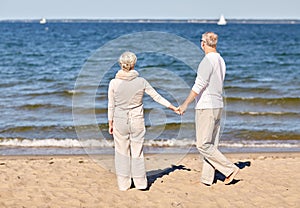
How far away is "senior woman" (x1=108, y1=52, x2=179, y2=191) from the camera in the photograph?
6281 mm

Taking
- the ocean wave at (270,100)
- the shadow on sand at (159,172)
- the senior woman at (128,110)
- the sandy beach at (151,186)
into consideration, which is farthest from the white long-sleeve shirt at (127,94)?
the ocean wave at (270,100)

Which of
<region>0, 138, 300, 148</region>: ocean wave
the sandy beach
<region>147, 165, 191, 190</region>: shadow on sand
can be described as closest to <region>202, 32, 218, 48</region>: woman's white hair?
the sandy beach

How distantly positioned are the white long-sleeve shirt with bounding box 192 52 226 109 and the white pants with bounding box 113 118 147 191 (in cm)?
81

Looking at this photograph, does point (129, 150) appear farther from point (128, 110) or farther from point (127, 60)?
point (127, 60)

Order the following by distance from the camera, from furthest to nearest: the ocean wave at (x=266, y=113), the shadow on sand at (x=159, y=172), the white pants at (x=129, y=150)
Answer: the ocean wave at (x=266, y=113)
the shadow on sand at (x=159, y=172)
the white pants at (x=129, y=150)

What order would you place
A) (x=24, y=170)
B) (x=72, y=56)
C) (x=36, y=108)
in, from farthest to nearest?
(x=72, y=56) → (x=36, y=108) → (x=24, y=170)

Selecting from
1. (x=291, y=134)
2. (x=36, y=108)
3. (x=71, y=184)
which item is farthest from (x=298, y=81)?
(x=71, y=184)

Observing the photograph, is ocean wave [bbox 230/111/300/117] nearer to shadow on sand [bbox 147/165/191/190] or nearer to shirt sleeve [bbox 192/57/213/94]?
shadow on sand [bbox 147/165/191/190]

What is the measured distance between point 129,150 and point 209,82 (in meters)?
1.34

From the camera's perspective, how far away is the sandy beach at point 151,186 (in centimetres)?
630

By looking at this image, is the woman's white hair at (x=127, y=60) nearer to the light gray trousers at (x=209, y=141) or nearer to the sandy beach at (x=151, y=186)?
the light gray trousers at (x=209, y=141)

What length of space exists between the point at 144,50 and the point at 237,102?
19.7 meters

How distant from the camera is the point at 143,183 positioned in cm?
673

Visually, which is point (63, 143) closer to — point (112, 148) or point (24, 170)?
point (112, 148)
